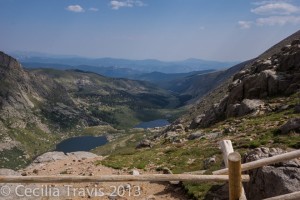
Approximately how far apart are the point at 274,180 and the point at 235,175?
639 cm

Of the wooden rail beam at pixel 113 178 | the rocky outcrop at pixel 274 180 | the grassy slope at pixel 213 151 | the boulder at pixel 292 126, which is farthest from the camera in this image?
the boulder at pixel 292 126

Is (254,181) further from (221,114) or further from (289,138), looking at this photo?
(221,114)

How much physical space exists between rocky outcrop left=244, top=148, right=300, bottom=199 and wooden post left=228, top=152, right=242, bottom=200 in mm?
5787

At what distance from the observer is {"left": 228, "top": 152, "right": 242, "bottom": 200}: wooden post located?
10466 millimetres

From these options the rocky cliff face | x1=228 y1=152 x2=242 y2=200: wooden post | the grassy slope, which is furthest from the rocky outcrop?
the rocky cliff face

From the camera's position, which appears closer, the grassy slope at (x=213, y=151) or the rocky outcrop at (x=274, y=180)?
the rocky outcrop at (x=274, y=180)

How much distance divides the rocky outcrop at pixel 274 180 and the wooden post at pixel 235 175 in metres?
5.79

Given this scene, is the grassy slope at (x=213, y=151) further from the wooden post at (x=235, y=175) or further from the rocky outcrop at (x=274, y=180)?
the wooden post at (x=235, y=175)

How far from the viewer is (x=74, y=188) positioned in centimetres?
2322

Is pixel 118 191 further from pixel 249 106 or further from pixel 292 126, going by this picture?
pixel 249 106

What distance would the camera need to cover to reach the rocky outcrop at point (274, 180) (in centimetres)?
1555

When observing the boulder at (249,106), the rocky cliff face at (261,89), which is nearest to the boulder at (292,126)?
the rocky cliff face at (261,89)

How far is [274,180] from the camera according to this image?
52.5 ft
